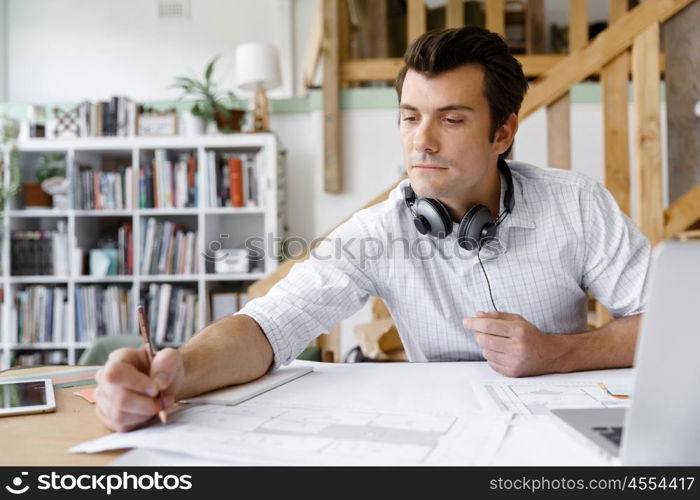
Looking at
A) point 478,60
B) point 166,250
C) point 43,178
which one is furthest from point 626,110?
point 43,178

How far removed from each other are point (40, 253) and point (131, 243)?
21.4 inches

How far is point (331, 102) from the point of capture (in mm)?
3232

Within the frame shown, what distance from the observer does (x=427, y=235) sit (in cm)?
142

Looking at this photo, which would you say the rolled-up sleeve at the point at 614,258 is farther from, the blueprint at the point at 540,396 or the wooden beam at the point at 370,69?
the wooden beam at the point at 370,69

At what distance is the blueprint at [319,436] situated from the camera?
0.66m

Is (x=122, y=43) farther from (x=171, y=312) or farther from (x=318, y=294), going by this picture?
(x=318, y=294)

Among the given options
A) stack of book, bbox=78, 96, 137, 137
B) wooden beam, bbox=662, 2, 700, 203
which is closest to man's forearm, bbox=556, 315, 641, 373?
wooden beam, bbox=662, 2, 700, 203

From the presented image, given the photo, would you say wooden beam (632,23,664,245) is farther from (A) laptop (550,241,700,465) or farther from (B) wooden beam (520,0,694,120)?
(A) laptop (550,241,700,465)

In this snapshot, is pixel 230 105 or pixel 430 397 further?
pixel 230 105

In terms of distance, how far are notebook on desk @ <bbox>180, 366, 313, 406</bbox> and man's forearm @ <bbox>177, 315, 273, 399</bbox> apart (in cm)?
1

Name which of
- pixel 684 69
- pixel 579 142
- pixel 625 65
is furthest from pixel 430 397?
pixel 579 142

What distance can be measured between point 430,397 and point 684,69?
207cm
